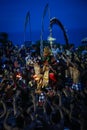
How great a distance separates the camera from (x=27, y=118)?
633 centimetres

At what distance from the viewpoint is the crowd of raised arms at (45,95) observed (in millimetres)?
6348

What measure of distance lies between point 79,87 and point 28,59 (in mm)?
4868

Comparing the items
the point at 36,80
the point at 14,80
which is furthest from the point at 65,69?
the point at 14,80

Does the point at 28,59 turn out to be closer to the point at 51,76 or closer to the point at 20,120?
the point at 51,76

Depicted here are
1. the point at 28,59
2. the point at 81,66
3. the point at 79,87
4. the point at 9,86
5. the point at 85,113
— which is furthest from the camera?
the point at 28,59

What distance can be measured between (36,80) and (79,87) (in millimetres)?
1482

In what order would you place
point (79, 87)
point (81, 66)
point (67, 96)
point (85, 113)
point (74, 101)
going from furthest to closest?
point (81, 66), point (79, 87), point (67, 96), point (74, 101), point (85, 113)

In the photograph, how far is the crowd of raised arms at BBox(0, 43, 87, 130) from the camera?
20.8 feet

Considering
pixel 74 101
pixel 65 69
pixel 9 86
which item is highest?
pixel 65 69

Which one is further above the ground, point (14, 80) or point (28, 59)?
point (28, 59)

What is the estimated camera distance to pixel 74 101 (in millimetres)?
7723

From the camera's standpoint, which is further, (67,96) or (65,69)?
(65,69)

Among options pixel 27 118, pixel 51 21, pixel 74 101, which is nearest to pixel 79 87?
pixel 74 101

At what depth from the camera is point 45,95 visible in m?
9.04
